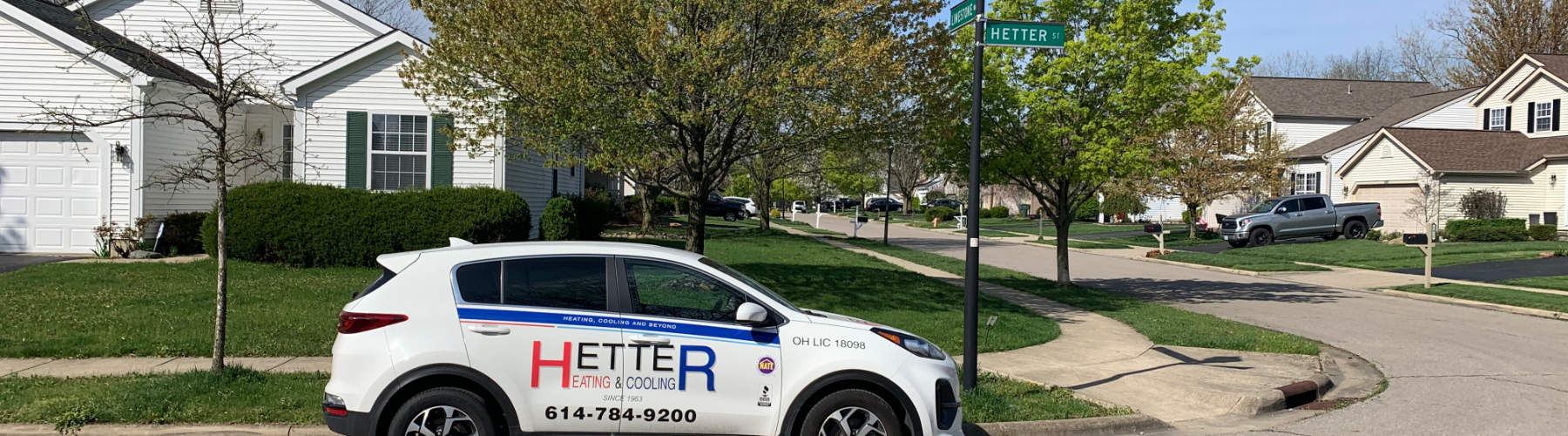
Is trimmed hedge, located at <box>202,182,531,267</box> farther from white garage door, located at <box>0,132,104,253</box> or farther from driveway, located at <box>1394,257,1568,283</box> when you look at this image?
driveway, located at <box>1394,257,1568,283</box>

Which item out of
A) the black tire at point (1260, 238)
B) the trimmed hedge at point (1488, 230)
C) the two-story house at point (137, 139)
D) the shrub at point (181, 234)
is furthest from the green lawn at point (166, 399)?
the trimmed hedge at point (1488, 230)

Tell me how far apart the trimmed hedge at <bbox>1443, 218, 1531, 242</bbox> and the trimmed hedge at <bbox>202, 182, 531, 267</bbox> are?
31.1 metres

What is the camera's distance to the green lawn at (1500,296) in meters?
17.0

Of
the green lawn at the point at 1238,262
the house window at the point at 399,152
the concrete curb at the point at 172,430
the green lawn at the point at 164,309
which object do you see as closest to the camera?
the concrete curb at the point at 172,430

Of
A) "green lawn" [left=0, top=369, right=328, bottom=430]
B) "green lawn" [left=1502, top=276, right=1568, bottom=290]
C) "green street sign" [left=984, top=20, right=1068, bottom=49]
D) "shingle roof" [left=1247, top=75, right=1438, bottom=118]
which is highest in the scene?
"shingle roof" [left=1247, top=75, right=1438, bottom=118]

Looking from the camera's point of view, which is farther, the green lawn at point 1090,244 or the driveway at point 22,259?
the green lawn at point 1090,244

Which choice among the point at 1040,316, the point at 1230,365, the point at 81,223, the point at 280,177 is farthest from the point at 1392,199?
the point at 81,223

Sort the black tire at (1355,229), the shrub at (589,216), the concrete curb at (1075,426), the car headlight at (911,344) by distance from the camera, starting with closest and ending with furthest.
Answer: the car headlight at (911,344) → the concrete curb at (1075,426) → the shrub at (589,216) → the black tire at (1355,229)

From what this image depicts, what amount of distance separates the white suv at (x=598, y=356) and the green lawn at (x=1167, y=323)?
723cm

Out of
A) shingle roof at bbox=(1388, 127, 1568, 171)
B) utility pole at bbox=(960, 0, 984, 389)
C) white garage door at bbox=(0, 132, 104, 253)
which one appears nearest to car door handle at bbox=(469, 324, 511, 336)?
utility pole at bbox=(960, 0, 984, 389)

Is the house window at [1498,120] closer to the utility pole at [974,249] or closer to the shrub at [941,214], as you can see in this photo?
the shrub at [941,214]

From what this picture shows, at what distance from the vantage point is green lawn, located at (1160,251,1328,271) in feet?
84.5

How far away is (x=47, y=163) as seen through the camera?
16.7 m

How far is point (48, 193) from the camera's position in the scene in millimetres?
16766
